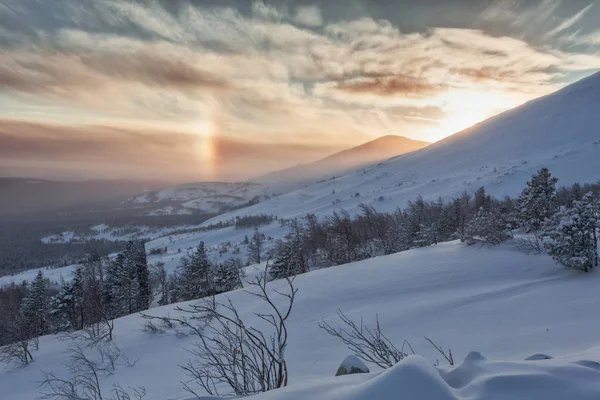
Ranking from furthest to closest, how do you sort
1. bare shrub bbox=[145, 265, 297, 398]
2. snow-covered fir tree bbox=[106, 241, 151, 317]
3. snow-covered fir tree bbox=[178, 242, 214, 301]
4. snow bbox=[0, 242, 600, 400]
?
snow-covered fir tree bbox=[106, 241, 151, 317] → snow-covered fir tree bbox=[178, 242, 214, 301] → bare shrub bbox=[145, 265, 297, 398] → snow bbox=[0, 242, 600, 400]

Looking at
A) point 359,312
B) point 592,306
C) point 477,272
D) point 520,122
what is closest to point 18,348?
point 359,312

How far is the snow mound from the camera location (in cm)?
267

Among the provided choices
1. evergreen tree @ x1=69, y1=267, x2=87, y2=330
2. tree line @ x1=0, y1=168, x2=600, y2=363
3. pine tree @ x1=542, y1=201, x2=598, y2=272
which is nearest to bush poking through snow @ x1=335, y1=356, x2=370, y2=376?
pine tree @ x1=542, y1=201, x2=598, y2=272

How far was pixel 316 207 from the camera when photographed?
445 feet

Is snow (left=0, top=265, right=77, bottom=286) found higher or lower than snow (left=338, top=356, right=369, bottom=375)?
higher

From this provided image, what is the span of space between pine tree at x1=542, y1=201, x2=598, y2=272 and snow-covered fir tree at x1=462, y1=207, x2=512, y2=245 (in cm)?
674

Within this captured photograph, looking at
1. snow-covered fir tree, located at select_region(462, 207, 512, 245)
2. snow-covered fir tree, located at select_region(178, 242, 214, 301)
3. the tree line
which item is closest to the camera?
snow-covered fir tree, located at select_region(462, 207, 512, 245)

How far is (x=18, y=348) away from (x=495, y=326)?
28.8 m

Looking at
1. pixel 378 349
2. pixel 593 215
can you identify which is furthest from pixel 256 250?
pixel 378 349

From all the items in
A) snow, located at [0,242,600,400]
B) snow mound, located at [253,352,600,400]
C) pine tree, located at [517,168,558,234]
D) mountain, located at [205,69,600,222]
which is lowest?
snow, located at [0,242,600,400]

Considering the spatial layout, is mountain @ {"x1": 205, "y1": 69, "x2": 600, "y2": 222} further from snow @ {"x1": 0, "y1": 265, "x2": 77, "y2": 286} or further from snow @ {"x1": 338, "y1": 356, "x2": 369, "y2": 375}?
snow @ {"x1": 338, "y1": 356, "x2": 369, "y2": 375}

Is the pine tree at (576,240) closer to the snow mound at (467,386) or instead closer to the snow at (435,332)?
the snow at (435,332)

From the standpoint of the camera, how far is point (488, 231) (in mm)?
22844

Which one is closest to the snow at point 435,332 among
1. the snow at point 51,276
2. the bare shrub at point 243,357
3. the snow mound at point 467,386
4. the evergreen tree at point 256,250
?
the snow mound at point 467,386
